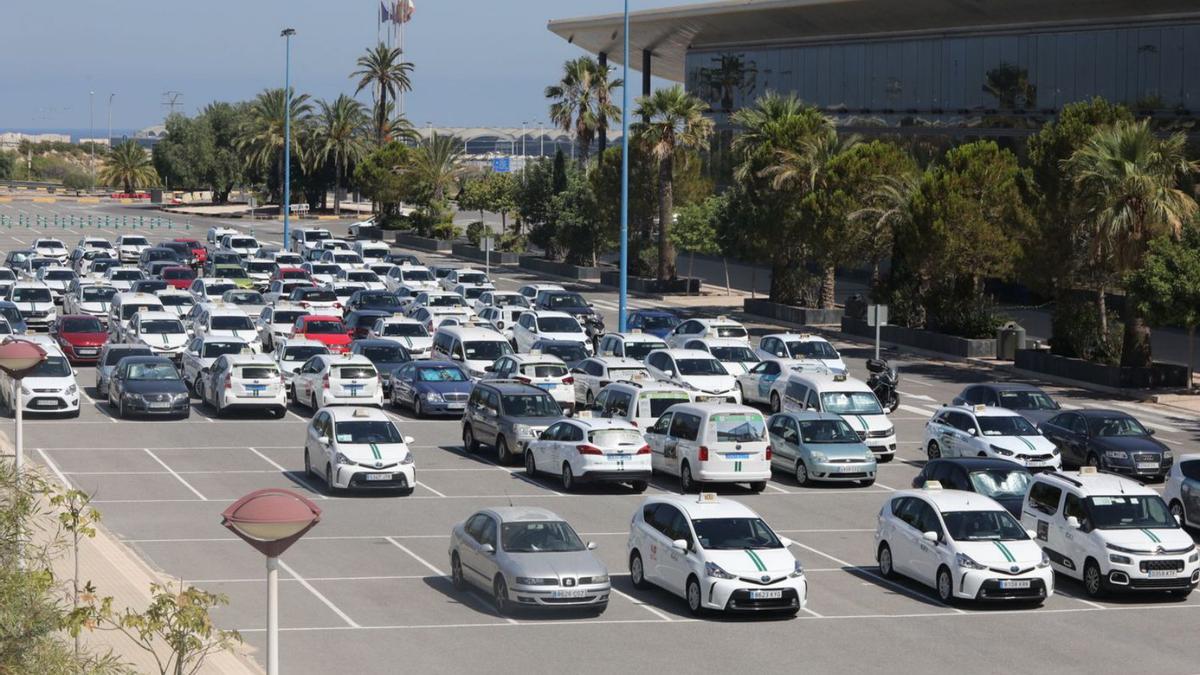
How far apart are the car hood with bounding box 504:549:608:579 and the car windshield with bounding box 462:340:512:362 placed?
2201 centimetres

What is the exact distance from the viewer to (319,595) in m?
23.3

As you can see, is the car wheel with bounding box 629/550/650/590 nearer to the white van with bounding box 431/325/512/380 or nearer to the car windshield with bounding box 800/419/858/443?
the car windshield with bounding box 800/419/858/443

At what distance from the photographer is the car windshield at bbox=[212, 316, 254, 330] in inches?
1919

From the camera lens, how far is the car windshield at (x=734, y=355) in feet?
149

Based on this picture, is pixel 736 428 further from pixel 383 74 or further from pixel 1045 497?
pixel 383 74

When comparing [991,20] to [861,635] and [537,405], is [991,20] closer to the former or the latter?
[537,405]

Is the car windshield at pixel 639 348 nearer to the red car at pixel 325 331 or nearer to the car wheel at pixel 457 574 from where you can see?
the red car at pixel 325 331

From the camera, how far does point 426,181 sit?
108812 millimetres

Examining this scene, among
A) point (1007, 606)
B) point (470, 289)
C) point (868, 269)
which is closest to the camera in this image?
point (1007, 606)

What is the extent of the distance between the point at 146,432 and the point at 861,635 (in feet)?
69.6

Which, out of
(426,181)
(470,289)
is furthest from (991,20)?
(426,181)

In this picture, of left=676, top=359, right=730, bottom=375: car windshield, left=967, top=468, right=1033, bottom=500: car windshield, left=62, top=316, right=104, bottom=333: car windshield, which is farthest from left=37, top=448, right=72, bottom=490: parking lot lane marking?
left=967, top=468, right=1033, bottom=500: car windshield

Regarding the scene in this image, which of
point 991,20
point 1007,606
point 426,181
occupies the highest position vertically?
point 991,20

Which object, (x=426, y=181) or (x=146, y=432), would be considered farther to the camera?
(x=426, y=181)
